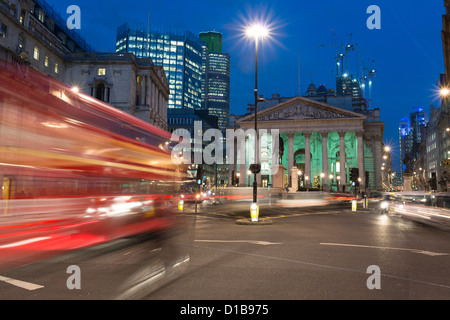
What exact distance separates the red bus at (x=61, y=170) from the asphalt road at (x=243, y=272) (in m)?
0.84

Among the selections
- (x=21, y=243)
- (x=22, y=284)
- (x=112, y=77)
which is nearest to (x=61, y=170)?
(x=21, y=243)

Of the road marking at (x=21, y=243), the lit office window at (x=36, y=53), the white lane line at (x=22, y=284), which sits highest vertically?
the lit office window at (x=36, y=53)

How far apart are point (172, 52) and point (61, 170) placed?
178794 millimetres

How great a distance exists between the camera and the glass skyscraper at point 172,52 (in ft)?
535

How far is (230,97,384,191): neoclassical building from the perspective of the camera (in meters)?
73.0

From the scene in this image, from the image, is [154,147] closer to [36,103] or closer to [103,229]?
[103,229]

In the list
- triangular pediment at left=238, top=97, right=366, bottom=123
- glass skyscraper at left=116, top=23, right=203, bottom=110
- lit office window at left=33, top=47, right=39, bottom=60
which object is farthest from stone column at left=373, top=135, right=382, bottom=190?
glass skyscraper at left=116, top=23, right=203, bottom=110

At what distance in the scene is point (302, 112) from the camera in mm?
75875

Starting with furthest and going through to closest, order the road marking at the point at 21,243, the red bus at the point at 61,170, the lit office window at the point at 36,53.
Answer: the lit office window at the point at 36,53 → the red bus at the point at 61,170 → the road marking at the point at 21,243

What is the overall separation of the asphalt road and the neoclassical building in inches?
2362

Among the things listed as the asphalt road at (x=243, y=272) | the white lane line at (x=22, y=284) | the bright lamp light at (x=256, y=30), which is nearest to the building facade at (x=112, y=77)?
the bright lamp light at (x=256, y=30)

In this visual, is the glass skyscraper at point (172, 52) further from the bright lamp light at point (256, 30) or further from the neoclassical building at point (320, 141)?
the bright lamp light at point (256, 30)
